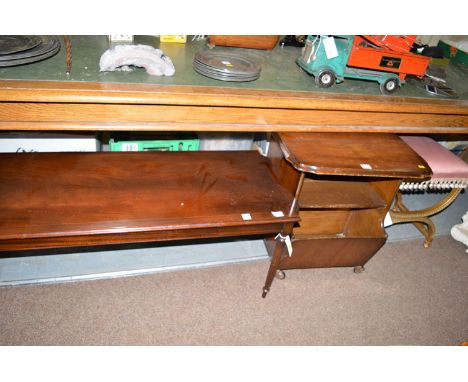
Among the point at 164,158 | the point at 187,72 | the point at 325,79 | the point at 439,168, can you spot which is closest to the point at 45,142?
the point at 164,158

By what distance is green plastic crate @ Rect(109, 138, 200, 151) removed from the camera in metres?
2.10

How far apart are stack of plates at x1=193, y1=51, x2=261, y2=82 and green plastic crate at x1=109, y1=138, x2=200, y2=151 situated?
28.2 inches

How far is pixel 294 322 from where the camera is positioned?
1900 millimetres

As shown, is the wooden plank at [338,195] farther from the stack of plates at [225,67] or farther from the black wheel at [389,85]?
the stack of plates at [225,67]

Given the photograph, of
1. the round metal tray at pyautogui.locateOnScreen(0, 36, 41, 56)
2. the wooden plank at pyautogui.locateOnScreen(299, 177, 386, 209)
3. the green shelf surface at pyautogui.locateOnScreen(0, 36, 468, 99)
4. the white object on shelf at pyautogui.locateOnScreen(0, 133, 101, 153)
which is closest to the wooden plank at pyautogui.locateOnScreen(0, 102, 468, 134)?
the green shelf surface at pyautogui.locateOnScreen(0, 36, 468, 99)

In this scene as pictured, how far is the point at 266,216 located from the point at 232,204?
16 cm

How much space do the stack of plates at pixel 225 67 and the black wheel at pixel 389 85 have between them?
2.03ft

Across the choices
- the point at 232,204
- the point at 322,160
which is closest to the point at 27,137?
the point at 232,204

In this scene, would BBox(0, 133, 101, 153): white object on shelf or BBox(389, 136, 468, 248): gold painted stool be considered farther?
BBox(389, 136, 468, 248): gold painted stool

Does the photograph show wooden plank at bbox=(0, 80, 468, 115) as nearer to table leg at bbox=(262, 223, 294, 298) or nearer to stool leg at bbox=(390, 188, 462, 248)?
table leg at bbox=(262, 223, 294, 298)

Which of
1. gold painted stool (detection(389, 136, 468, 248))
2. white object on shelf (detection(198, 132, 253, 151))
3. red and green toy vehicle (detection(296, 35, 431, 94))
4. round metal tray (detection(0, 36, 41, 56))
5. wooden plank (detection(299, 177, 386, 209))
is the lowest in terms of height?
white object on shelf (detection(198, 132, 253, 151))
